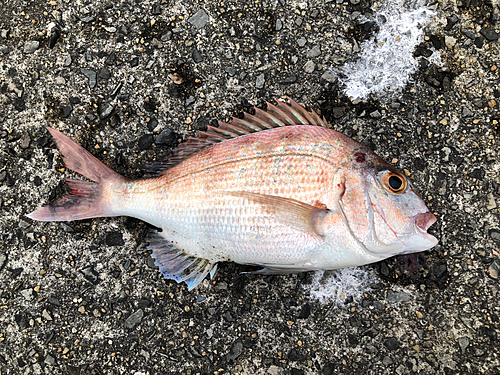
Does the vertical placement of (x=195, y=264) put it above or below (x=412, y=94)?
below

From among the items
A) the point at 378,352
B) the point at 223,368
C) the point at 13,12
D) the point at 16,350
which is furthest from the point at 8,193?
the point at 378,352

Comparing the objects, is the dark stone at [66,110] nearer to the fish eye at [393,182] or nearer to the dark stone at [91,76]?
the dark stone at [91,76]

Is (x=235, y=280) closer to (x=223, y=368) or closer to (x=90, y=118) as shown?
(x=223, y=368)

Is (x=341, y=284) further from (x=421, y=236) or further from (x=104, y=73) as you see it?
(x=104, y=73)

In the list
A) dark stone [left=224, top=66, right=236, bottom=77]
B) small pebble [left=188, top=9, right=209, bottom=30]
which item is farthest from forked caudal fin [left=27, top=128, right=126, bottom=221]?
small pebble [left=188, top=9, right=209, bottom=30]

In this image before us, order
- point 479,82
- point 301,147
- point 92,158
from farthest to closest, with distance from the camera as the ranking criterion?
point 479,82 → point 92,158 → point 301,147

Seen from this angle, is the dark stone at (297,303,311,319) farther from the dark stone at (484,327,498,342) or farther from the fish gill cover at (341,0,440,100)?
the fish gill cover at (341,0,440,100)
